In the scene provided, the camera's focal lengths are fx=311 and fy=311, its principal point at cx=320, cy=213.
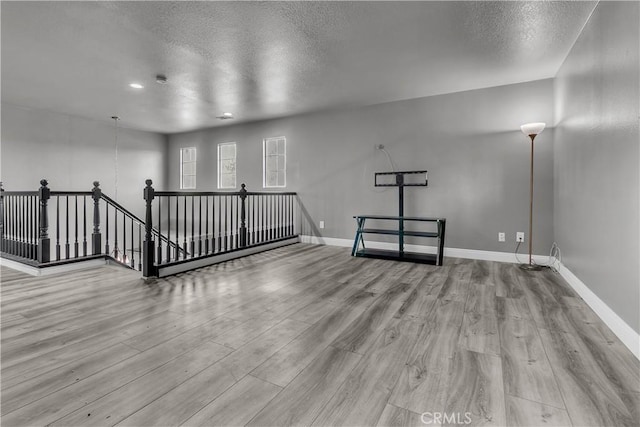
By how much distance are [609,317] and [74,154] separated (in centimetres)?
793

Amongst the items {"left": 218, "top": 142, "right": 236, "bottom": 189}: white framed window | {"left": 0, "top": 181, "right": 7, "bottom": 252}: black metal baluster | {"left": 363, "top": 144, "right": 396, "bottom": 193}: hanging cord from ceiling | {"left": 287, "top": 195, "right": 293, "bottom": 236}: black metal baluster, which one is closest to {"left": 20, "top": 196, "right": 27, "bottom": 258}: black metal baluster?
{"left": 0, "top": 181, "right": 7, "bottom": 252}: black metal baluster

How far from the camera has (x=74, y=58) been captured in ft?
10.8

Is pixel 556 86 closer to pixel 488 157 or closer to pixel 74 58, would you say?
pixel 488 157

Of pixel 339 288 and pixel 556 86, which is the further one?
pixel 556 86

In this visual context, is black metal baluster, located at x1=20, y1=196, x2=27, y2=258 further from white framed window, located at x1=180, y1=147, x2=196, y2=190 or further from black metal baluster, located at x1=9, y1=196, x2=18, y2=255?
white framed window, located at x1=180, y1=147, x2=196, y2=190

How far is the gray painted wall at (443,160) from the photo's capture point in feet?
13.1

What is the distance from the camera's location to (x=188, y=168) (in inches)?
294

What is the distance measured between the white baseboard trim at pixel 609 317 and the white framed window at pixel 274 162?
14.9 ft

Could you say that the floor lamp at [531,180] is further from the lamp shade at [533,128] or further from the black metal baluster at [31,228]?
the black metal baluster at [31,228]

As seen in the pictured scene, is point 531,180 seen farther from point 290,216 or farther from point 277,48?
point 290,216

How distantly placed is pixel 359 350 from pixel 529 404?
2.63ft

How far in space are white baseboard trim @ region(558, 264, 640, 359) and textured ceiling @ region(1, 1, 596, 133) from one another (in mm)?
2247

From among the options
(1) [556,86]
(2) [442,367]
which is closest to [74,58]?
(2) [442,367]

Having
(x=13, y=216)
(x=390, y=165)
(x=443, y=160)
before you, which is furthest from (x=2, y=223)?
(x=443, y=160)
